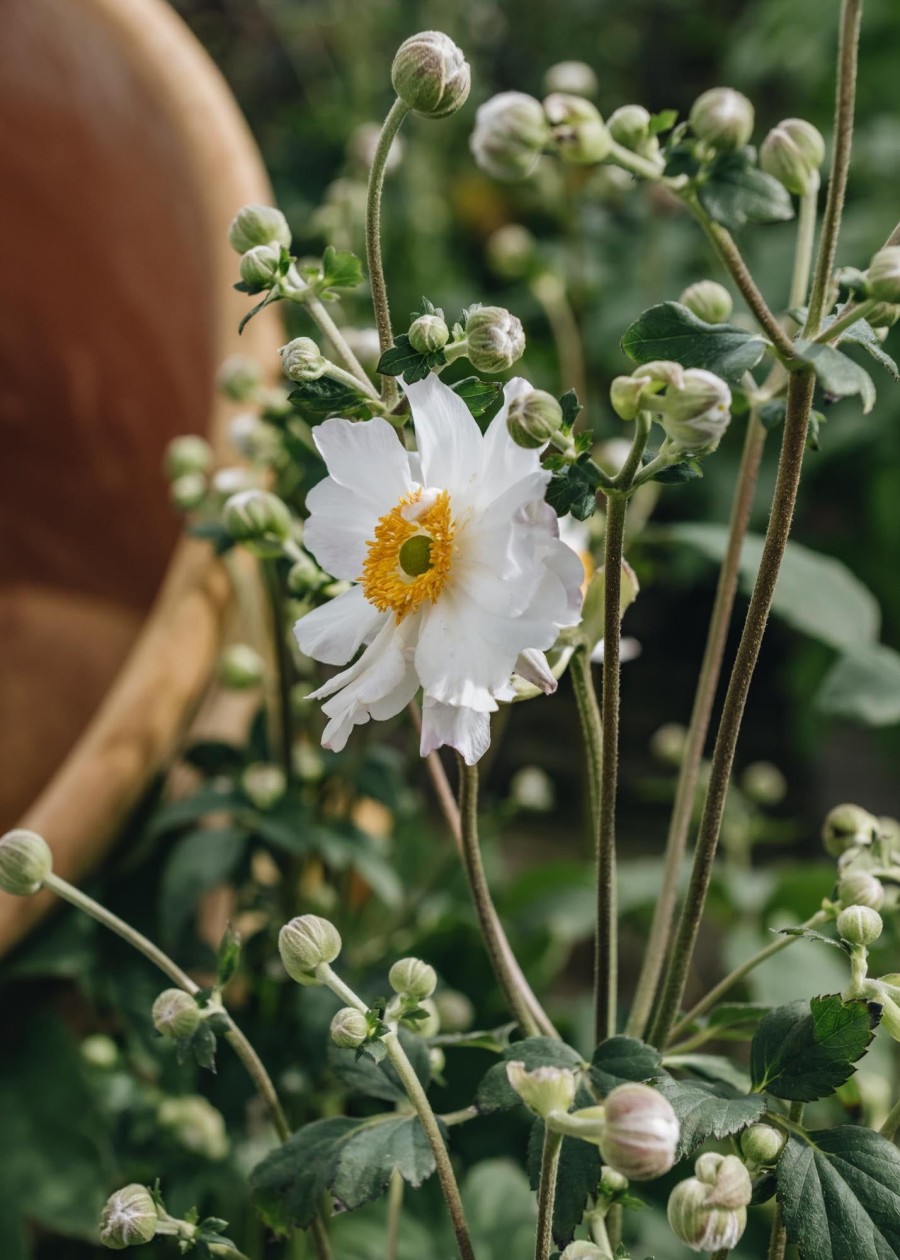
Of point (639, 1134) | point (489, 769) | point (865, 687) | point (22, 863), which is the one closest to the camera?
point (639, 1134)

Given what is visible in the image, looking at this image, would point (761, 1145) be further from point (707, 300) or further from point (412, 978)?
point (707, 300)

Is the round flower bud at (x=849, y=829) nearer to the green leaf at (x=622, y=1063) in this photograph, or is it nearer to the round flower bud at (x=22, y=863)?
the green leaf at (x=622, y=1063)

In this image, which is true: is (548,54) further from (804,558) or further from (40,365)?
(804,558)

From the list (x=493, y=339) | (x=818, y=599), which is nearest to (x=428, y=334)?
(x=493, y=339)

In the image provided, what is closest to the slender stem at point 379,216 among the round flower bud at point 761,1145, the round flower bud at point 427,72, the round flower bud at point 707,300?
the round flower bud at point 427,72

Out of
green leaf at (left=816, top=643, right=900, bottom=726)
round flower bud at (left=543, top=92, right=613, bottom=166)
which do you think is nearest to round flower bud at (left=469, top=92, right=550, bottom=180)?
round flower bud at (left=543, top=92, right=613, bottom=166)

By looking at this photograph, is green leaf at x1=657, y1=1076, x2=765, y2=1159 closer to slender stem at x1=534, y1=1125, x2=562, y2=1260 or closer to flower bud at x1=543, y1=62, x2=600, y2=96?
slender stem at x1=534, y1=1125, x2=562, y2=1260
